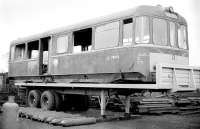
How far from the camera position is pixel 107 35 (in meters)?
10.3

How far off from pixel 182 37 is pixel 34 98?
25.7 ft

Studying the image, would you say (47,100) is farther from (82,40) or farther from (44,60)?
(82,40)

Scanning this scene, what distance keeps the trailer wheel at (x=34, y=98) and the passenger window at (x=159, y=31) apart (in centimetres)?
706

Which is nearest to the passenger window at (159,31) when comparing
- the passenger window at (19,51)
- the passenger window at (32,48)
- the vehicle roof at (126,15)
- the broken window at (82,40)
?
the vehicle roof at (126,15)

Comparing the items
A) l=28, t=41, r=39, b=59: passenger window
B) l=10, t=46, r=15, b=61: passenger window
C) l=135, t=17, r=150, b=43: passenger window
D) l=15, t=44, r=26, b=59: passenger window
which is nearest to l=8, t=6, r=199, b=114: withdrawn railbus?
l=135, t=17, r=150, b=43: passenger window

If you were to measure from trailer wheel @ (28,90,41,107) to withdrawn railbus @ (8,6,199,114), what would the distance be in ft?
0.17

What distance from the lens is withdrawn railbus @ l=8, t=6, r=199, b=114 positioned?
29.9 feet

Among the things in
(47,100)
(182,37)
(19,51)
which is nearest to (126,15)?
(182,37)

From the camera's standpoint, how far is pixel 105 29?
10438mm

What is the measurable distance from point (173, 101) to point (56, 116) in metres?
7.30

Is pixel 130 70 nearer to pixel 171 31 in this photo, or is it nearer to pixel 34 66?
pixel 171 31

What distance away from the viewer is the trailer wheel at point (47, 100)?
12.8 metres

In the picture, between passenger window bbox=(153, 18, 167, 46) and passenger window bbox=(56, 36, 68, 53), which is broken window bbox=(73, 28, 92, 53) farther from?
passenger window bbox=(153, 18, 167, 46)

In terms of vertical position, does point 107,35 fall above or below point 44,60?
above
